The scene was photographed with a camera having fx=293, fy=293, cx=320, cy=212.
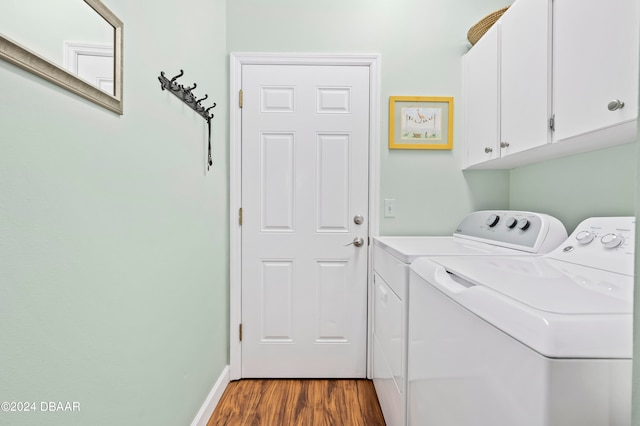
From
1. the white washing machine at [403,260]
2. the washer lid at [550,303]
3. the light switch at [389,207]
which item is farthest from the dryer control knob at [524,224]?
the light switch at [389,207]

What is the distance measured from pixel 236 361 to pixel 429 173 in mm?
1762

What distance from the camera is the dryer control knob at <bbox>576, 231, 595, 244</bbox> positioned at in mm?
1090

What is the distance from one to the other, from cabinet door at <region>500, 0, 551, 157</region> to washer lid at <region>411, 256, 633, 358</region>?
0.68m

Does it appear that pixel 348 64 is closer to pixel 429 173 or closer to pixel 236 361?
pixel 429 173

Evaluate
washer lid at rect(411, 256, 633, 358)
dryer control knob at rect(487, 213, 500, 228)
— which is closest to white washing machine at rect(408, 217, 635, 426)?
washer lid at rect(411, 256, 633, 358)

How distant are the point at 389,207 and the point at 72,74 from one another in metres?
1.65

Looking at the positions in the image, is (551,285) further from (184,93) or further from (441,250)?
(184,93)

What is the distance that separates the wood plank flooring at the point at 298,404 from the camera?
5.05 feet

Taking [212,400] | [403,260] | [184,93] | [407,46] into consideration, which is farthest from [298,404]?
[407,46]

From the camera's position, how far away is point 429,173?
1.93 meters

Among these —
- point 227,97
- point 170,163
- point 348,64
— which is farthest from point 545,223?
point 227,97

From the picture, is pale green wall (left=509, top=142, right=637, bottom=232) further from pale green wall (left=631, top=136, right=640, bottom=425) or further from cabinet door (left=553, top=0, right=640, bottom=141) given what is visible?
pale green wall (left=631, top=136, right=640, bottom=425)

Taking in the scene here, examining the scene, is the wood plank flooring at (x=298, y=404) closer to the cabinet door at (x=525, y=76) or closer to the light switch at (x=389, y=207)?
the light switch at (x=389, y=207)

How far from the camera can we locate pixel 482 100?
1.66 metres
